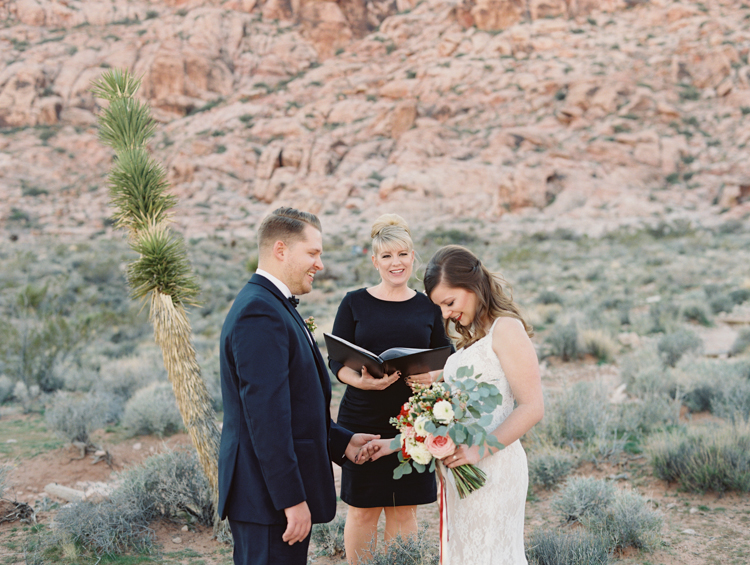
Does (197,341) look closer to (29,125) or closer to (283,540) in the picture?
(283,540)

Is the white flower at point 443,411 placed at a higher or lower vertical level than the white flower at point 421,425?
higher

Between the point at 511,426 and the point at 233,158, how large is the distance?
48.3 meters

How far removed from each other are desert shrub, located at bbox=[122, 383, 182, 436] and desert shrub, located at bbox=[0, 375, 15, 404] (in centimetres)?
302

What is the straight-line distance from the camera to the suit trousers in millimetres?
2131

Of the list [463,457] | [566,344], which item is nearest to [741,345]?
[566,344]

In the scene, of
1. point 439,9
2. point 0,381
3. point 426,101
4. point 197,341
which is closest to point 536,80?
point 426,101

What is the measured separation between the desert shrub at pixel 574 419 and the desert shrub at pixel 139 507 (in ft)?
12.6

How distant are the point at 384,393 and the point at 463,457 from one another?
1.24 meters

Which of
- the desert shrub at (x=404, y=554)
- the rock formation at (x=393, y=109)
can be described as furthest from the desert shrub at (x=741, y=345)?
the rock formation at (x=393, y=109)

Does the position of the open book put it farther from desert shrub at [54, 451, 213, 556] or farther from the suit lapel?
desert shrub at [54, 451, 213, 556]

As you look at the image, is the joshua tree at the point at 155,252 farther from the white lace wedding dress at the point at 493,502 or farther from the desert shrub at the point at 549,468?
the desert shrub at the point at 549,468

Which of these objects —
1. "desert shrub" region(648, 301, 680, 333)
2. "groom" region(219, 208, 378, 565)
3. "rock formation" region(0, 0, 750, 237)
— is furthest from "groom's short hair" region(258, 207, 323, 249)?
"rock formation" region(0, 0, 750, 237)

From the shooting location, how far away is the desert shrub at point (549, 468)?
16.9 ft

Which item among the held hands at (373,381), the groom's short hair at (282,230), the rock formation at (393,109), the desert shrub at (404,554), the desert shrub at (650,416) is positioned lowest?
the desert shrub at (650,416)
